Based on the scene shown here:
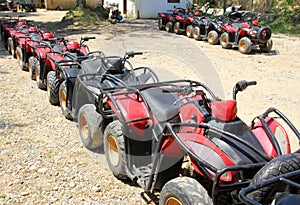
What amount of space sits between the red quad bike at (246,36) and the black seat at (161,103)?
754 centimetres

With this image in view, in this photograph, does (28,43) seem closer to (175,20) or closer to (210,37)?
(210,37)

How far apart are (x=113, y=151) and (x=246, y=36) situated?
27.0 feet

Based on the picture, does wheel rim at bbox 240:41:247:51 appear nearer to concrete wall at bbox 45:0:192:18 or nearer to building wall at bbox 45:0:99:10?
concrete wall at bbox 45:0:192:18

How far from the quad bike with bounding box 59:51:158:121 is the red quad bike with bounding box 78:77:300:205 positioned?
354 mm

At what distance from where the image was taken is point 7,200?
3107mm

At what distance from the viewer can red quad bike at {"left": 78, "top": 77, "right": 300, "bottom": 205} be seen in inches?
89.0

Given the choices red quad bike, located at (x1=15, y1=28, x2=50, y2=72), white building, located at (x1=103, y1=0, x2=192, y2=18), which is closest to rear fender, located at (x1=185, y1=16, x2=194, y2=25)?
red quad bike, located at (x1=15, y1=28, x2=50, y2=72)

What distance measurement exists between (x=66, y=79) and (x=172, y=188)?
2700 mm

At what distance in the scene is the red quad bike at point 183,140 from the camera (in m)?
2.26

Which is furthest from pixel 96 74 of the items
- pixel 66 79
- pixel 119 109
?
pixel 119 109

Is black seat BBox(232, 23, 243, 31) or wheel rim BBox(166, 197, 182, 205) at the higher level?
black seat BBox(232, 23, 243, 31)

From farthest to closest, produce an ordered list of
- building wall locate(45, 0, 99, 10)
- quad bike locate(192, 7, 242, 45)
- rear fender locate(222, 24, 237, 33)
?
building wall locate(45, 0, 99, 10) → quad bike locate(192, 7, 242, 45) → rear fender locate(222, 24, 237, 33)

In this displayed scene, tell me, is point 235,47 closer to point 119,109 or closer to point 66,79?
point 66,79

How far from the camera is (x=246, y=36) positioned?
1048cm
